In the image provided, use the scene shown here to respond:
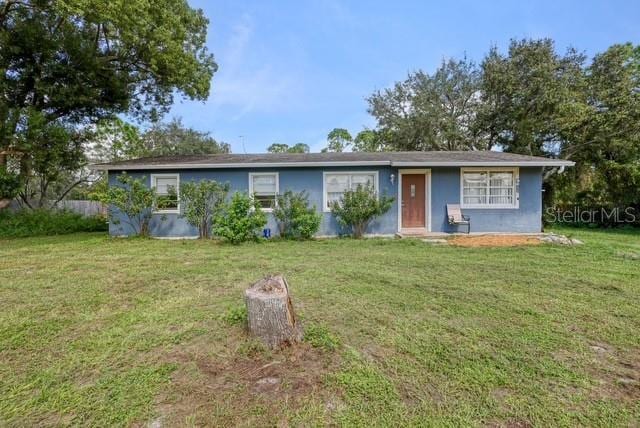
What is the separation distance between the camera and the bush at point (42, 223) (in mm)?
10992

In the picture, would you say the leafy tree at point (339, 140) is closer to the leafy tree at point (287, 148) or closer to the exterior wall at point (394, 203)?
the leafy tree at point (287, 148)

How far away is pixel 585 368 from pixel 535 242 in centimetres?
702

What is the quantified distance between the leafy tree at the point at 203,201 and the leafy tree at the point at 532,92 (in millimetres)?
14521

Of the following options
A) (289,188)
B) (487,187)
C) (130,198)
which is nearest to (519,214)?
(487,187)

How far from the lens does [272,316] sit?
2.65 m

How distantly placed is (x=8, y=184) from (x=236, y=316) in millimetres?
12895

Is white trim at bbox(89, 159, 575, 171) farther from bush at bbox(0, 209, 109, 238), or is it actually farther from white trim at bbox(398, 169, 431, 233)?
bush at bbox(0, 209, 109, 238)

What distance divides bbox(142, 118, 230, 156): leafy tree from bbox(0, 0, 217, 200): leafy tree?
16939 mm

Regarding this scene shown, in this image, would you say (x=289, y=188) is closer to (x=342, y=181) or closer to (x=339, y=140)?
(x=342, y=181)

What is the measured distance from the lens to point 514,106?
16.0 meters

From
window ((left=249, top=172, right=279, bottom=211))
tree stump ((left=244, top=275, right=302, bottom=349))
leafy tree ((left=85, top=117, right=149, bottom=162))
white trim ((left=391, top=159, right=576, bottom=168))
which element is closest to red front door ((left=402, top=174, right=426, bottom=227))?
white trim ((left=391, top=159, right=576, bottom=168))

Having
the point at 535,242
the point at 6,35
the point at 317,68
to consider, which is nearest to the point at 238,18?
the point at 317,68

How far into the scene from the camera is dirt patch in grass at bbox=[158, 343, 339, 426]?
6.52 ft

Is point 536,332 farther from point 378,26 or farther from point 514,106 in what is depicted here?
point 514,106
